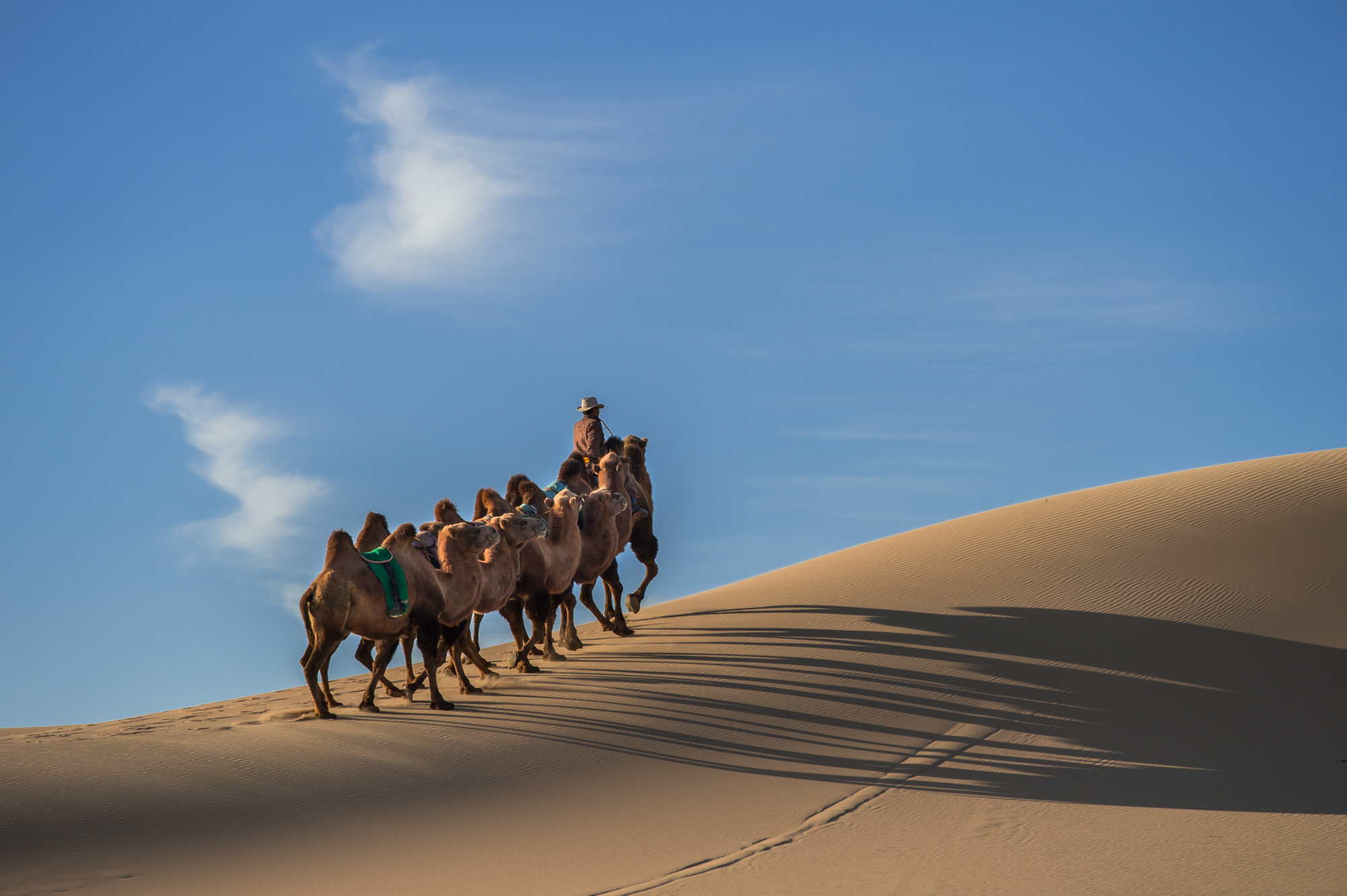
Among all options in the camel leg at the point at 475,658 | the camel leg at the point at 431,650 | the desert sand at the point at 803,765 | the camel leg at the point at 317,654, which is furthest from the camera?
the camel leg at the point at 475,658

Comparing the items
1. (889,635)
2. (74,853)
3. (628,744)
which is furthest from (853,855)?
(889,635)

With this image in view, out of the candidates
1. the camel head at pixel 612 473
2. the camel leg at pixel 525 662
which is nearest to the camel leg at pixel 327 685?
the camel leg at pixel 525 662

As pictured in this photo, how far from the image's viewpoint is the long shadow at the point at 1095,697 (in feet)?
34.3

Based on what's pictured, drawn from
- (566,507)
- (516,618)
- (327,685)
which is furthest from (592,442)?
(327,685)

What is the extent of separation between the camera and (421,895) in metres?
7.52

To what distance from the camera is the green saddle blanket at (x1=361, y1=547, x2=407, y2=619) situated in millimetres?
11188

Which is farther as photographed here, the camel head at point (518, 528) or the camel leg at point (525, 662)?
the camel leg at point (525, 662)

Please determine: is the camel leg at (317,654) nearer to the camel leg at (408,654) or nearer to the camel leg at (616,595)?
the camel leg at (408,654)

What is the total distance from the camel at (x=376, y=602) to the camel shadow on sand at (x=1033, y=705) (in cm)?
180

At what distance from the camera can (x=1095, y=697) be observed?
13.1 metres

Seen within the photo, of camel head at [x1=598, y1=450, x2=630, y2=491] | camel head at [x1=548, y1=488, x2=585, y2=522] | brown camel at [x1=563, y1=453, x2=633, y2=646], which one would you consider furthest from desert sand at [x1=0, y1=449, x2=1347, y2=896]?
camel head at [x1=598, y1=450, x2=630, y2=491]

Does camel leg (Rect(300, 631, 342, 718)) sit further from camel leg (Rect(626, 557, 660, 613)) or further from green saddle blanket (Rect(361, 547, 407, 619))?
camel leg (Rect(626, 557, 660, 613))

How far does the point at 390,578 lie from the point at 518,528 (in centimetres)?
180

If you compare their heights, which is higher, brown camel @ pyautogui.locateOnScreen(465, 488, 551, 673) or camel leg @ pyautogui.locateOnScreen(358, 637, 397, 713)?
brown camel @ pyautogui.locateOnScreen(465, 488, 551, 673)
